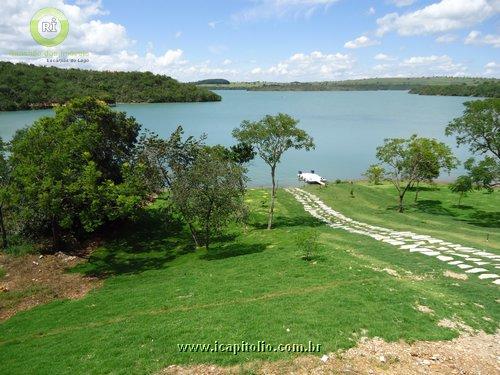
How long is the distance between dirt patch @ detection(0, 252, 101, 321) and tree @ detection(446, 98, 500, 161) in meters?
32.1

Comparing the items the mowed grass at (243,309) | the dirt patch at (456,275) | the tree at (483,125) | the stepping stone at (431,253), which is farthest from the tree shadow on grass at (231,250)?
the tree at (483,125)

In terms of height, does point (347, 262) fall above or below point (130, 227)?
above

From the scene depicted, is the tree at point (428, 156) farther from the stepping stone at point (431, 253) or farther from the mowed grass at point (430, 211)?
the stepping stone at point (431, 253)

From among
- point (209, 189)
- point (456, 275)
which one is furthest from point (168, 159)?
point (456, 275)

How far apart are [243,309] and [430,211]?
104ft

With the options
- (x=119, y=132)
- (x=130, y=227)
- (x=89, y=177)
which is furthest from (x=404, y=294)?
(x=119, y=132)

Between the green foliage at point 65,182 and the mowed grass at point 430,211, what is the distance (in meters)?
20.6

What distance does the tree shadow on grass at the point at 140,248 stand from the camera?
26225mm

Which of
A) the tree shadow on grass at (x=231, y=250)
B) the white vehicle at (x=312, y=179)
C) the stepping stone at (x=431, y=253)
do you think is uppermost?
the stepping stone at (x=431, y=253)

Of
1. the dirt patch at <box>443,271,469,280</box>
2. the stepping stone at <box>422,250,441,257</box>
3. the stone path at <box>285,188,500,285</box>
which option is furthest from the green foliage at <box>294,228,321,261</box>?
the dirt patch at <box>443,271,469,280</box>

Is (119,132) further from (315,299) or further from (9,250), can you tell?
(315,299)

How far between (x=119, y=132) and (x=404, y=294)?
2794cm

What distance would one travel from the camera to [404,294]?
15.5 m

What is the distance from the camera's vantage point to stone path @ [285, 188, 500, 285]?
19.2 metres
